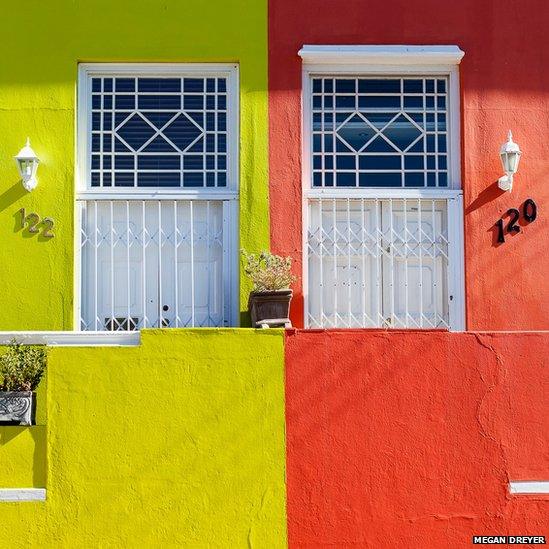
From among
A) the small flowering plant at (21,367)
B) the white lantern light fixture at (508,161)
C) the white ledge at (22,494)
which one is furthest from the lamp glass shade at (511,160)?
the white ledge at (22,494)

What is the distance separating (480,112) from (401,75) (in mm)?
737

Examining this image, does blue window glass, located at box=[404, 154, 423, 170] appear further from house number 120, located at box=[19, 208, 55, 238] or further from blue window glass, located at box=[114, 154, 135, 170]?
house number 120, located at box=[19, 208, 55, 238]

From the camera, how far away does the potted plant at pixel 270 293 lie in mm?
8570

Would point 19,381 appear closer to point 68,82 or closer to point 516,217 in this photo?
point 68,82

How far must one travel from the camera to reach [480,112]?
9.19 meters

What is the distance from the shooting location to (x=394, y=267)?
9156mm

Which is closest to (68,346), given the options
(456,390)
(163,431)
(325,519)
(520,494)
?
(163,431)

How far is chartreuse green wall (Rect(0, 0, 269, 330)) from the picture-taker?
8945mm

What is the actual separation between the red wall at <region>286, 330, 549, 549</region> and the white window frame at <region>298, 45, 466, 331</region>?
898 mm

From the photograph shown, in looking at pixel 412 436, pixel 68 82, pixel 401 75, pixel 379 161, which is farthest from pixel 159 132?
pixel 412 436

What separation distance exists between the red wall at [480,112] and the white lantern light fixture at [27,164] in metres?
1.95

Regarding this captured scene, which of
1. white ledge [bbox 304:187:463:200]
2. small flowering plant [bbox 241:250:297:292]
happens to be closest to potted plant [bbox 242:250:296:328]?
small flowering plant [bbox 241:250:297:292]

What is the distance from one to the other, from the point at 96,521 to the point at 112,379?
1041mm

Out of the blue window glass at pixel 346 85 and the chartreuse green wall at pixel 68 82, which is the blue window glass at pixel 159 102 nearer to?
the chartreuse green wall at pixel 68 82
